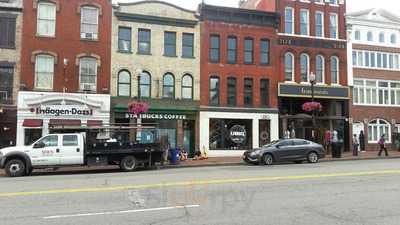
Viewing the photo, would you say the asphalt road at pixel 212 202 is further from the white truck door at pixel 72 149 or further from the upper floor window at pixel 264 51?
the upper floor window at pixel 264 51

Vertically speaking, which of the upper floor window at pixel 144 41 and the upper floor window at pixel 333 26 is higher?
the upper floor window at pixel 333 26

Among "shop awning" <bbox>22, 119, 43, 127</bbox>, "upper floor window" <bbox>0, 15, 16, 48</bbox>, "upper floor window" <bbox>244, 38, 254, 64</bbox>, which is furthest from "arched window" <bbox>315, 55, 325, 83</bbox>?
"upper floor window" <bbox>0, 15, 16, 48</bbox>

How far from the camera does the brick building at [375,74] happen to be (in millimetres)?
37884

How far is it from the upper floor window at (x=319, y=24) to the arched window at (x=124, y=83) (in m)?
15.1

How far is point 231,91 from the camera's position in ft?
112

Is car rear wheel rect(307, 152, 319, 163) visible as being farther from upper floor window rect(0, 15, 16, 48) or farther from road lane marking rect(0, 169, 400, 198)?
upper floor window rect(0, 15, 16, 48)

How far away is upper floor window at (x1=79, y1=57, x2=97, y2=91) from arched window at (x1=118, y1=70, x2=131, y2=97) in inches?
64.5

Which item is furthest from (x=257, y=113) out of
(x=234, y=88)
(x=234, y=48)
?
(x=234, y=48)

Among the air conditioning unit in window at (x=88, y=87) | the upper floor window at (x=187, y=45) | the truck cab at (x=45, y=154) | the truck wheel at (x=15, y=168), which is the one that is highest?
the upper floor window at (x=187, y=45)

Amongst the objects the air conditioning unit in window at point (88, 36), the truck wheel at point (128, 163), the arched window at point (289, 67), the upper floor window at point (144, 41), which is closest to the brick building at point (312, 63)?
the arched window at point (289, 67)

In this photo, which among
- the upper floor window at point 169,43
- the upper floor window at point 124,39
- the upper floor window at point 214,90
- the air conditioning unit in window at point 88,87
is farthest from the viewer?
the upper floor window at point 214,90

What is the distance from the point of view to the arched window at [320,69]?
3653 centimetres

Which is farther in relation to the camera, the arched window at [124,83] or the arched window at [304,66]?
the arched window at [304,66]

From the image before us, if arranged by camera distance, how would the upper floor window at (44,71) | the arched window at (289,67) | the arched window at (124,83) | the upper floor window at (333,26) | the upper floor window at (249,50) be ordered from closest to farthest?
the upper floor window at (44,71) → the arched window at (124,83) → the upper floor window at (249,50) → the arched window at (289,67) → the upper floor window at (333,26)
